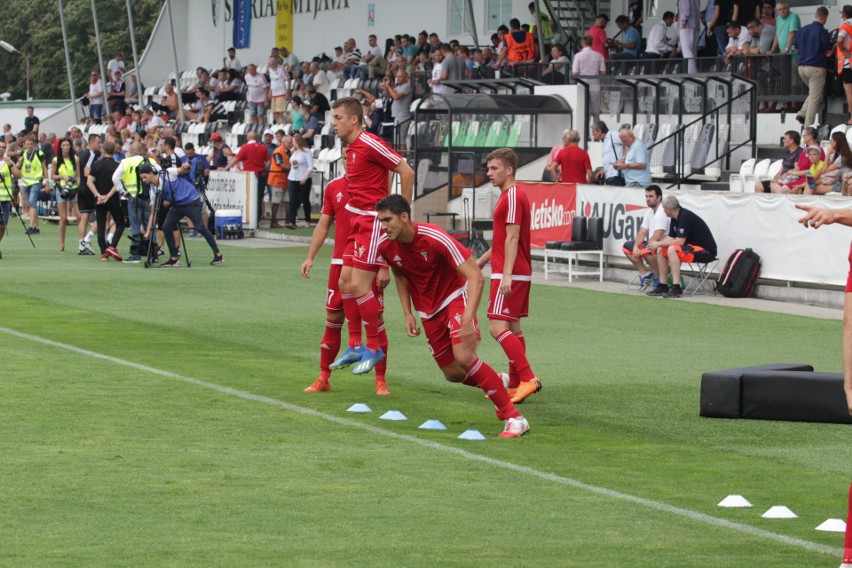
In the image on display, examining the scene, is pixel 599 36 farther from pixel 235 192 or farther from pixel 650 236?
pixel 650 236

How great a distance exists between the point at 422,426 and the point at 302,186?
24513 mm

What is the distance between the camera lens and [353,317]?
1301cm

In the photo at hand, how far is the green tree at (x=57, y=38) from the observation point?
8325 cm

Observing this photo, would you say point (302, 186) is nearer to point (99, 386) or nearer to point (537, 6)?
point (537, 6)

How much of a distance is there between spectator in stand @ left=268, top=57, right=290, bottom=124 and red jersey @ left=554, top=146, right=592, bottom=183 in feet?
59.3

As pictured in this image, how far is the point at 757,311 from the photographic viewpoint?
766 inches

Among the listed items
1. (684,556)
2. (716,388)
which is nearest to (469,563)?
(684,556)

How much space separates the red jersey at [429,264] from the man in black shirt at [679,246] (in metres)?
11.2

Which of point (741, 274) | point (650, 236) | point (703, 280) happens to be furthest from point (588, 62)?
point (741, 274)

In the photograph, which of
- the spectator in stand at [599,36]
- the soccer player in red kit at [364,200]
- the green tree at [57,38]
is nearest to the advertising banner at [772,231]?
the soccer player in red kit at [364,200]

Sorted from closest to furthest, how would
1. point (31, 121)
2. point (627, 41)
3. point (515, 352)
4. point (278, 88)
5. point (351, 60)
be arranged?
point (515, 352)
point (627, 41)
point (351, 60)
point (278, 88)
point (31, 121)

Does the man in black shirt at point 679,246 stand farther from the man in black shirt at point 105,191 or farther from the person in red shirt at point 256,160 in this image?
the person in red shirt at point 256,160

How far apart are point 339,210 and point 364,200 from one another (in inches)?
18.9

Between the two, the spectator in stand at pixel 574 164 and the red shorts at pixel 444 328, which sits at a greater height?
the spectator in stand at pixel 574 164
